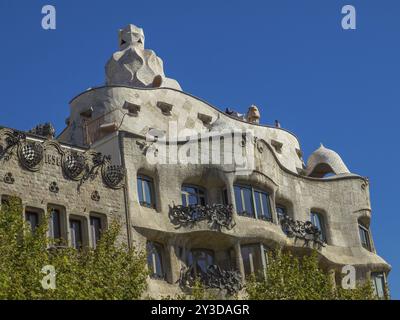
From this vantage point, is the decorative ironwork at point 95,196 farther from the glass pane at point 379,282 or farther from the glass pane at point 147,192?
the glass pane at point 379,282

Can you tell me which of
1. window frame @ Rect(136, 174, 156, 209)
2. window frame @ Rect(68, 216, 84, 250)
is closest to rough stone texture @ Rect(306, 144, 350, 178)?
window frame @ Rect(136, 174, 156, 209)

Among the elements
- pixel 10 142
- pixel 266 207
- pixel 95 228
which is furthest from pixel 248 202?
pixel 10 142

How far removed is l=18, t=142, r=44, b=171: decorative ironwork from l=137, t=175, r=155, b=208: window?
5312 mm

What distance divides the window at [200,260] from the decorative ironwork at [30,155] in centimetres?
831

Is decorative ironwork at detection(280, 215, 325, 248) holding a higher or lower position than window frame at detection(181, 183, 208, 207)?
lower

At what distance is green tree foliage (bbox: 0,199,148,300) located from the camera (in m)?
28.5

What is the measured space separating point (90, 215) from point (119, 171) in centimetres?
245

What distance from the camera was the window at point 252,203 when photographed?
145ft

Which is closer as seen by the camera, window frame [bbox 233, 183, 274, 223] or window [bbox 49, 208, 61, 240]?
window [bbox 49, 208, 61, 240]

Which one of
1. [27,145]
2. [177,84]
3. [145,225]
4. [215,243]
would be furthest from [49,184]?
[177,84]

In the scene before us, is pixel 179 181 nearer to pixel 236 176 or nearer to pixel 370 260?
pixel 236 176

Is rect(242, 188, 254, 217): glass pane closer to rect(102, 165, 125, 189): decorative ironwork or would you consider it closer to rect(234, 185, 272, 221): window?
rect(234, 185, 272, 221): window

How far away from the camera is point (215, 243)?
4322 cm

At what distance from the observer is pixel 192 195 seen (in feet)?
144
